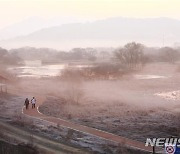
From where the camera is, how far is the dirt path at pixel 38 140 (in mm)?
19000

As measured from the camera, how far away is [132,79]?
2483 inches

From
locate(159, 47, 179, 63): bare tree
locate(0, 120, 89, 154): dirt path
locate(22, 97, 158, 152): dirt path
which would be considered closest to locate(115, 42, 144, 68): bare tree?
locate(159, 47, 179, 63): bare tree

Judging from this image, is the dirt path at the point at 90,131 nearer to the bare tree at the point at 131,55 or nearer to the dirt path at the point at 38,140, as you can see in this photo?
the dirt path at the point at 38,140

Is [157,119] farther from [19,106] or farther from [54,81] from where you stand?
[54,81]

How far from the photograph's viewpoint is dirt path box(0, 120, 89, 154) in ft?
62.3

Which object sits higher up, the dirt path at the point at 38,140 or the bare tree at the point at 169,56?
the bare tree at the point at 169,56

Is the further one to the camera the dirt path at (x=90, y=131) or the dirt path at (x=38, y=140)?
the dirt path at (x=90, y=131)

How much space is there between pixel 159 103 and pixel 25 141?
2124cm

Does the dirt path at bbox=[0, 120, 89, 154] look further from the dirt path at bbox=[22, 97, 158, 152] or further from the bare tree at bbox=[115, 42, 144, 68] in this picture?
the bare tree at bbox=[115, 42, 144, 68]

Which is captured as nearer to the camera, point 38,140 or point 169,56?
point 38,140

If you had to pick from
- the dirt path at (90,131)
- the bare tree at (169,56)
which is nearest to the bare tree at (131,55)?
the bare tree at (169,56)

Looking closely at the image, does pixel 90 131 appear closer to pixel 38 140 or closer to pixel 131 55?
pixel 38 140

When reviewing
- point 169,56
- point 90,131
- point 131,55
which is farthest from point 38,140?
point 169,56

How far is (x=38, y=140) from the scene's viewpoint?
20734 mm
